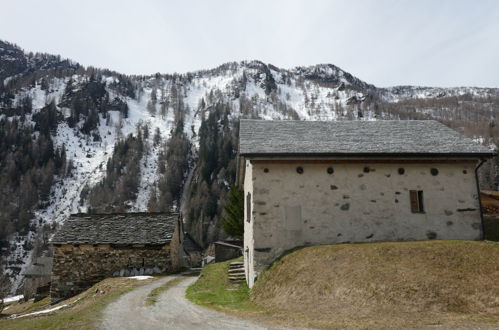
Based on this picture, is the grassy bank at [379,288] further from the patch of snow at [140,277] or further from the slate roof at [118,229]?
the slate roof at [118,229]

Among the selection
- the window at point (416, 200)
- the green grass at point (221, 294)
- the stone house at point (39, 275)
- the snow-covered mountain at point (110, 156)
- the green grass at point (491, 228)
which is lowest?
the stone house at point (39, 275)

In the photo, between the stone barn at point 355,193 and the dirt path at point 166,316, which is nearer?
the dirt path at point 166,316

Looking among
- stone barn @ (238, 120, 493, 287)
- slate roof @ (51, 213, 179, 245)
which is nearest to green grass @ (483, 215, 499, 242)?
stone barn @ (238, 120, 493, 287)

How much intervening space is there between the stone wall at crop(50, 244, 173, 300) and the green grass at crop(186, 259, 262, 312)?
8.59 m

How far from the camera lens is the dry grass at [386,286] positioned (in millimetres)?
9398

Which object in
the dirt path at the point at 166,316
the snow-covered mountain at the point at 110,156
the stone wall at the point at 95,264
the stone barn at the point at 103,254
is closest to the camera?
the dirt path at the point at 166,316

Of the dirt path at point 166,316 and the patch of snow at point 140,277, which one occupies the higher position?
the dirt path at point 166,316

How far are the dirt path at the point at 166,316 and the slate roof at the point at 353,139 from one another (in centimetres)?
645

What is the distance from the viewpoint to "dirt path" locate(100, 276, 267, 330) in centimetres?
977

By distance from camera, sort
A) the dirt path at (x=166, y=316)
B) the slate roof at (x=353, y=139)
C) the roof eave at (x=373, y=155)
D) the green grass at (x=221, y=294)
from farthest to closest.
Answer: the slate roof at (x=353, y=139) → the roof eave at (x=373, y=155) → the green grass at (x=221, y=294) → the dirt path at (x=166, y=316)

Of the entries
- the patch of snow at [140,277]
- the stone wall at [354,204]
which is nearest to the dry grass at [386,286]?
the stone wall at [354,204]

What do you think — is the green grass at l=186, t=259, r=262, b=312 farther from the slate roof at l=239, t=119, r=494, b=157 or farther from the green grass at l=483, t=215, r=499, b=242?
the green grass at l=483, t=215, r=499, b=242

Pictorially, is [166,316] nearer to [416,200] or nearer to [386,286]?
[386,286]

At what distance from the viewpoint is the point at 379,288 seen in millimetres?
10922
